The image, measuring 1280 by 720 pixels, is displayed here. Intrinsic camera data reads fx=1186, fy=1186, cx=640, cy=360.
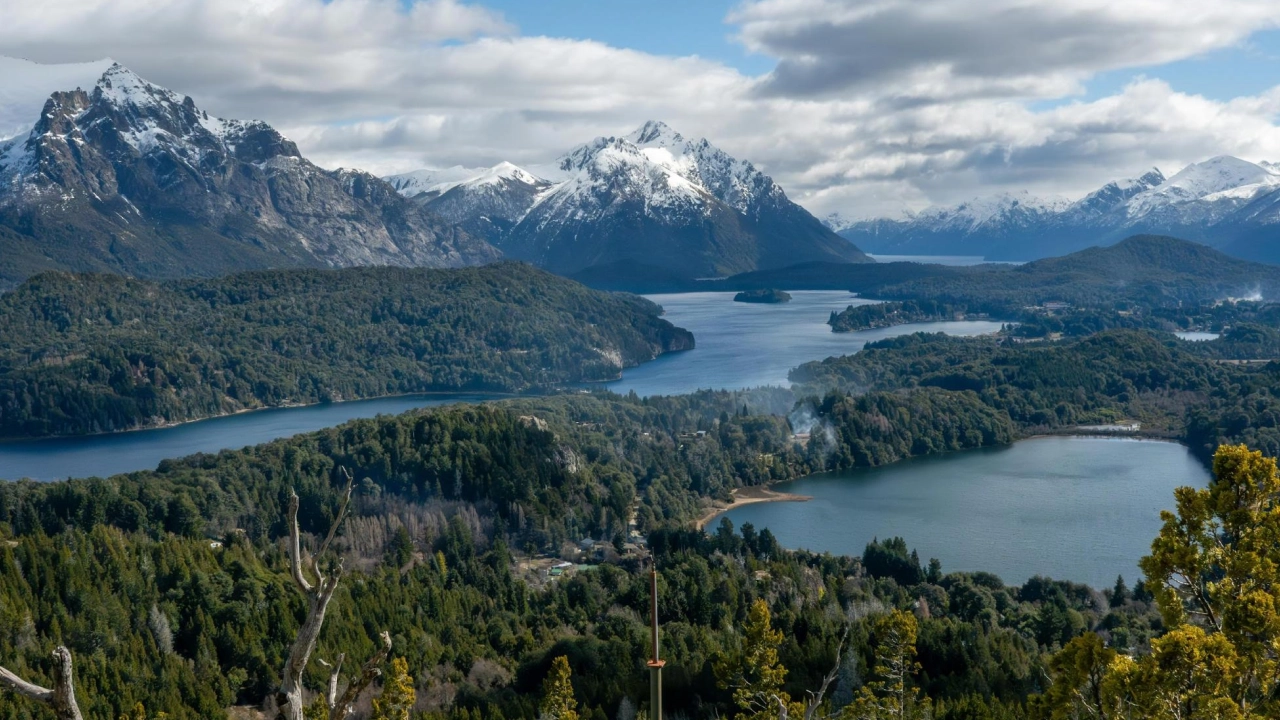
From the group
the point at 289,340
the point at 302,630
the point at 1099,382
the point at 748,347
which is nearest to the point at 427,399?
the point at 289,340

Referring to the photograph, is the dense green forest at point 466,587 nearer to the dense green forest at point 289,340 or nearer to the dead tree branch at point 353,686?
the dead tree branch at point 353,686

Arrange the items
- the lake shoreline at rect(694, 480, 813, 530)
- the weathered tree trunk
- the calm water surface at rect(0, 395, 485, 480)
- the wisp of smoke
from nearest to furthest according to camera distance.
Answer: the weathered tree trunk, the lake shoreline at rect(694, 480, 813, 530), the wisp of smoke, the calm water surface at rect(0, 395, 485, 480)

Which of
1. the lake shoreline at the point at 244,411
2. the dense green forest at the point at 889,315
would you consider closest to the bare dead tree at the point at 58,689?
the lake shoreline at the point at 244,411

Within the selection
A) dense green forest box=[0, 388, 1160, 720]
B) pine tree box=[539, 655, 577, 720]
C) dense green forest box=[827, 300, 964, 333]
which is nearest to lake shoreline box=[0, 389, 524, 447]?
dense green forest box=[0, 388, 1160, 720]

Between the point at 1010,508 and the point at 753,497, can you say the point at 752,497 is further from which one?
the point at 1010,508

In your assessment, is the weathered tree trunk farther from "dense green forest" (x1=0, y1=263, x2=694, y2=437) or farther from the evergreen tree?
"dense green forest" (x1=0, y1=263, x2=694, y2=437)

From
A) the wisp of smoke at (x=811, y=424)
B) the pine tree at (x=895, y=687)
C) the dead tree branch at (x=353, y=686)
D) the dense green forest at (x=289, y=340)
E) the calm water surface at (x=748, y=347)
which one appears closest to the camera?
the dead tree branch at (x=353, y=686)
